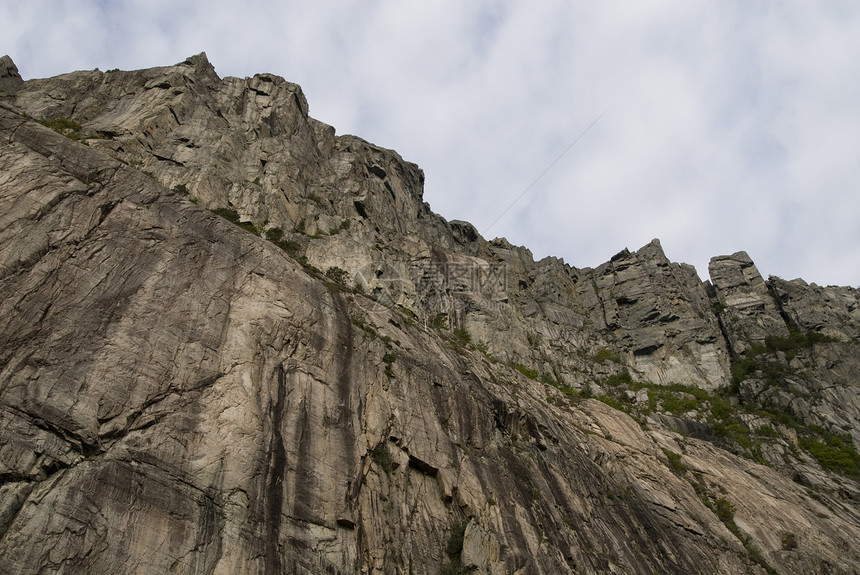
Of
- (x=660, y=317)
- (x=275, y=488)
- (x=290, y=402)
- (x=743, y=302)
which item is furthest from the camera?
(x=743, y=302)

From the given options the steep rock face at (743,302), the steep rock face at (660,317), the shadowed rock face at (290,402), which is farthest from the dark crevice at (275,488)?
the steep rock face at (743,302)

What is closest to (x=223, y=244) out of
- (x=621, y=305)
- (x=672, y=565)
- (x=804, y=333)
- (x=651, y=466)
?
(x=672, y=565)

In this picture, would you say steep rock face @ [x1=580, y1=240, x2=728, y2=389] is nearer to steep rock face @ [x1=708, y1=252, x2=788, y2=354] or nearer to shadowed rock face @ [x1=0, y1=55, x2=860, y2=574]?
steep rock face @ [x1=708, y1=252, x2=788, y2=354]

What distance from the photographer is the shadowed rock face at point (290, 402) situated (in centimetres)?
1736

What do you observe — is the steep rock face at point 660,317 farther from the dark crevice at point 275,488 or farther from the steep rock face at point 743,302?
the dark crevice at point 275,488

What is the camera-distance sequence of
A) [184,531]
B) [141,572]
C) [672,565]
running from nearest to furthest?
1. [141,572]
2. [184,531]
3. [672,565]

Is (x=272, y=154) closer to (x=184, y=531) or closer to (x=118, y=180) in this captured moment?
(x=118, y=180)

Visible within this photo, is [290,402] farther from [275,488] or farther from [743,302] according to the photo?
[743,302]

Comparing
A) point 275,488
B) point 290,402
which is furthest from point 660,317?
point 275,488

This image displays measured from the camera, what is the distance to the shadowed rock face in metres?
17.4

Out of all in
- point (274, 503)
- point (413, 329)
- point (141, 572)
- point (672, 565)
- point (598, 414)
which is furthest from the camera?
point (598, 414)

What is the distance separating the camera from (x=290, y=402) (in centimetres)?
2188

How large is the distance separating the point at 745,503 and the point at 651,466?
644 cm

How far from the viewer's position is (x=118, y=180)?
2503 cm
